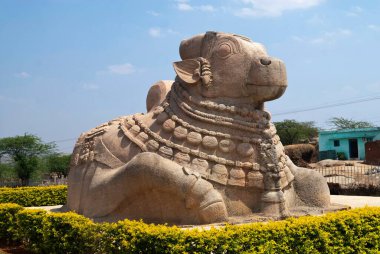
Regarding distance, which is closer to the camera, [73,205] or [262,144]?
[262,144]

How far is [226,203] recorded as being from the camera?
19.1 feet

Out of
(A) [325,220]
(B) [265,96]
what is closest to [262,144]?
(B) [265,96]

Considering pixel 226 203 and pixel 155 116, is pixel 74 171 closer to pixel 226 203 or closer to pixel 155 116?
pixel 155 116

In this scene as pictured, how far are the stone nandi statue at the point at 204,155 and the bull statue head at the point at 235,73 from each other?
0.01m

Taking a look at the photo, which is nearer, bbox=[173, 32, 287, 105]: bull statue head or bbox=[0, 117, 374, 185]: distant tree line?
bbox=[173, 32, 287, 105]: bull statue head

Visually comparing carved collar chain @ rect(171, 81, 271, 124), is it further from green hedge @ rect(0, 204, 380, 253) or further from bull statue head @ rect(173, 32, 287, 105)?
green hedge @ rect(0, 204, 380, 253)

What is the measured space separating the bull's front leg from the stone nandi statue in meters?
0.01

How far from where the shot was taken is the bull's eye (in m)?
6.18

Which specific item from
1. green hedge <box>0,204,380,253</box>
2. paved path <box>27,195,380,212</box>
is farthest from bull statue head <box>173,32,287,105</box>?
paved path <box>27,195,380,212</box>

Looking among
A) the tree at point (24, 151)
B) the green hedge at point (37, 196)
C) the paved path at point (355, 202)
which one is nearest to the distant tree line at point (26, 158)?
the tree at point (24, 151)

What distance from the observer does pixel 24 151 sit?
31.1 meters

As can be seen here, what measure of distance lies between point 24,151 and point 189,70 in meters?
27.4

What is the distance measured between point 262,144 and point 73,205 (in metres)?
2.92

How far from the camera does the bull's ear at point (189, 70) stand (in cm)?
622
